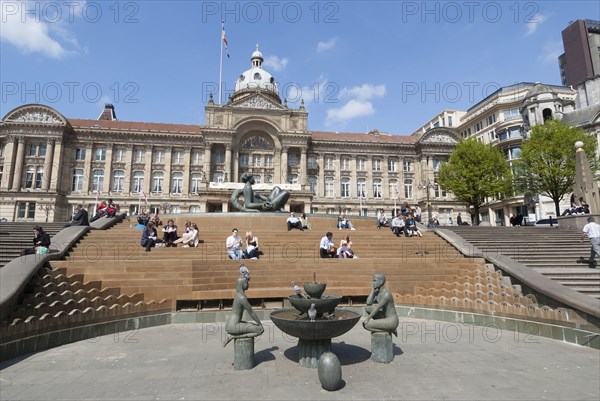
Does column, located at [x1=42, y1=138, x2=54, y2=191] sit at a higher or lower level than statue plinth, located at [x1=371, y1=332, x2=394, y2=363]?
higher

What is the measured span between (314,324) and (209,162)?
169 ft

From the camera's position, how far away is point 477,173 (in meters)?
42.4

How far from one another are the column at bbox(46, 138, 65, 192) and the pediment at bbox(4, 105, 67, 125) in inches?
127

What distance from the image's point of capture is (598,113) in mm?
43969

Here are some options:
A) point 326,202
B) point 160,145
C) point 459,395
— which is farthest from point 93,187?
point 459,395

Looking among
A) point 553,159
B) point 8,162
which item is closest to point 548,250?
point 553,159

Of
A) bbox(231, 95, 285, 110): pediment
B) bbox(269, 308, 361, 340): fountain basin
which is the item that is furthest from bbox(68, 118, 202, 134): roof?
bbox(269, 308, 361, 340): fountain basin

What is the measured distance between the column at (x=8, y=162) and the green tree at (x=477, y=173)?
62583 mm

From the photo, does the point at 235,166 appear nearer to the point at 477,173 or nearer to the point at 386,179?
the point at 386,179

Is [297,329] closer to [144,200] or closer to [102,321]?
[102,321]

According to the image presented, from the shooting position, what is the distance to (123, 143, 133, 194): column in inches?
2148

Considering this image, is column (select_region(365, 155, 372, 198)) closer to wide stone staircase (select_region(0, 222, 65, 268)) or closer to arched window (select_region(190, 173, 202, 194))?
arched window (select_region(190, 173, 202, 194))

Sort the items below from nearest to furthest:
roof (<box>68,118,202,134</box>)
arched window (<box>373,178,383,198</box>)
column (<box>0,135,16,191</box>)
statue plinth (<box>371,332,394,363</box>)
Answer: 1. statue plinth (<box>371,332,394,363</box>)
2. column (<box>0,135,16,191</box>)
3. roof (<box>68,118,202,134</box>)
4. arched window (<box>373,178,383,198</box>)

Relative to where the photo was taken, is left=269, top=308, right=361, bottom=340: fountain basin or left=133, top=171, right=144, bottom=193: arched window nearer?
left=269, top=308, right=361, bottom=340: fountain basin
